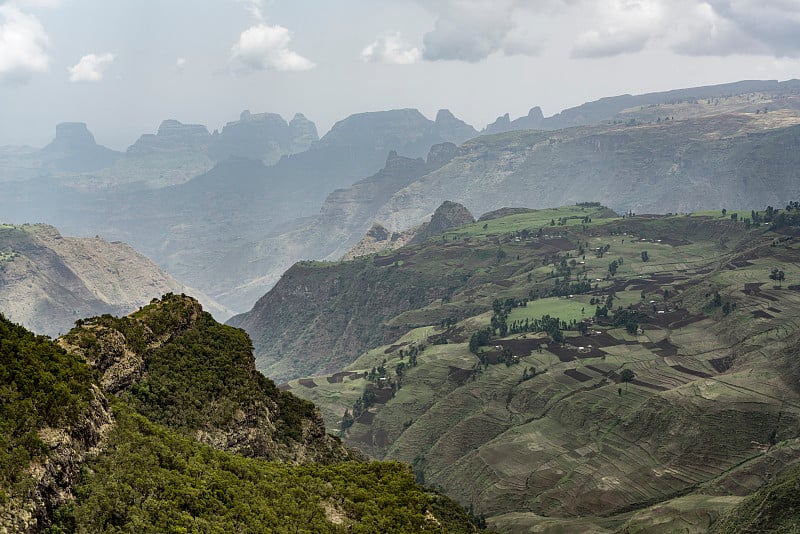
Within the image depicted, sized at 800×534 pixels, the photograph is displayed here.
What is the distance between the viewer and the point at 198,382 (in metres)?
74.1

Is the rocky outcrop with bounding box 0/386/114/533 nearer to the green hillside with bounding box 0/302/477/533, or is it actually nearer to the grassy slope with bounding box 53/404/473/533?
the green hillside with bounding box 0/302/477/533

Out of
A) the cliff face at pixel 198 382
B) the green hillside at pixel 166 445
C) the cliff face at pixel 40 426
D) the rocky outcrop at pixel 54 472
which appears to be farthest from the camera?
the cliff face at pixel 198 382

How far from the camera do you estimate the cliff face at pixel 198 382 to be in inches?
2655

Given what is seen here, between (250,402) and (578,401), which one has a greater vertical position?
(250,402)

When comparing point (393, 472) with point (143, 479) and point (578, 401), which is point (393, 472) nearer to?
point (143, 479)

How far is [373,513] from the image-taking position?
57.0 meters

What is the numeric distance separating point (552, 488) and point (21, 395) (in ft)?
467

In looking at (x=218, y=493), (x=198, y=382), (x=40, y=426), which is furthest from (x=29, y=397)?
(x=198, y=382)

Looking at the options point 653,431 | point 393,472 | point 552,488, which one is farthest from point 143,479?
point 653,431

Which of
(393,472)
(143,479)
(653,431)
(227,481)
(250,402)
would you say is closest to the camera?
(143,479)

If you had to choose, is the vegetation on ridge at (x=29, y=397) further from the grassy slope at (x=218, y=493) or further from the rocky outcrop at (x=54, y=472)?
the grassy slope at (x=218, y=493)

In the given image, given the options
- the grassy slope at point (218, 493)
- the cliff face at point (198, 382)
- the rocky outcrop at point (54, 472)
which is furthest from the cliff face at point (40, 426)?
the cliff face at point (198, 382)

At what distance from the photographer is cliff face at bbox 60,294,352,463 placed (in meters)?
67.4

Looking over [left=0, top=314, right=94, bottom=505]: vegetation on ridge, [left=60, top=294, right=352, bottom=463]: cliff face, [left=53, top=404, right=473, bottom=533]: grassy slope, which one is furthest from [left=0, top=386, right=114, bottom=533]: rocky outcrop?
[left=60, top=294, right=352, bottom=463]: cliff face
